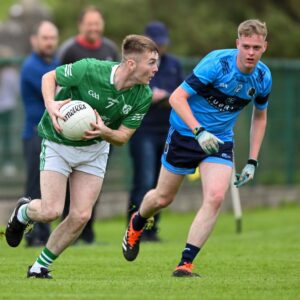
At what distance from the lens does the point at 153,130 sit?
14023 mm

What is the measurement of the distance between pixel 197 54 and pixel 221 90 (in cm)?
1279

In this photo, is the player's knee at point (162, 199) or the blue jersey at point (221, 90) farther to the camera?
the player's knee at point (162, 199)

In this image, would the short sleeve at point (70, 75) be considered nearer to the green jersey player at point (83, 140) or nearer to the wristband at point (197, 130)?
the green jersey player at point (83, 140)

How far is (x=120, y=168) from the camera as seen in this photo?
17719 mm

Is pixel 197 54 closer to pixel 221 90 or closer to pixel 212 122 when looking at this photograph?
pixel 212 122

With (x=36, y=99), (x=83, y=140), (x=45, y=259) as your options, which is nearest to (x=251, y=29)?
(x=83, y=140)

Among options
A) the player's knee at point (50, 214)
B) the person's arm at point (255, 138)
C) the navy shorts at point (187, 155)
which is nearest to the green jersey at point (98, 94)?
the player's knee at point (50, 214)

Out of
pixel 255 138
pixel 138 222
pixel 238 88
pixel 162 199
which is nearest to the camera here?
pixel 238 88

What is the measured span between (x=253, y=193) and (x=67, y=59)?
775cm

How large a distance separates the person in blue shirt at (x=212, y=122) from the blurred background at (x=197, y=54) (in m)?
6.62

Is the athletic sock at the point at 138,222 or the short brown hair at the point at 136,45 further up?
the short brown hair at the point at 136,45

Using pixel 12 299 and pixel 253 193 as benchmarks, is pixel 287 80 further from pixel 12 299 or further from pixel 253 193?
pixel 12 299

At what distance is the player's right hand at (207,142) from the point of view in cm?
921

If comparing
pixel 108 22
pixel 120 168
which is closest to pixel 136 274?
pixel 120 168
